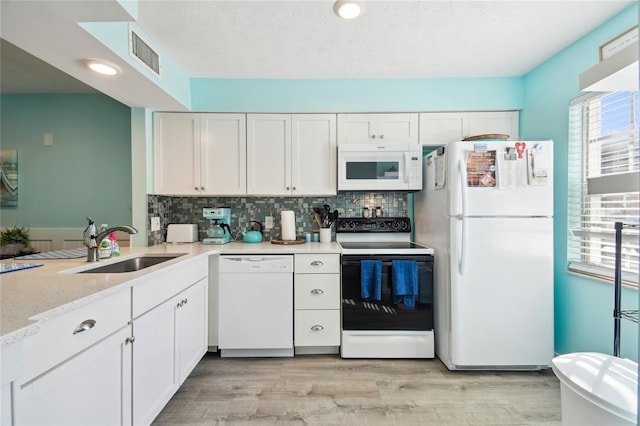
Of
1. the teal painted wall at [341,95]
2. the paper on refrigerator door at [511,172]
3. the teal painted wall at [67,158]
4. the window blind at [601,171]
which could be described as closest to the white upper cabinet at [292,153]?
the teal painted wall at [341,95]

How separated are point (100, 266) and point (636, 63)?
8.03ft

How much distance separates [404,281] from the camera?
7.44 feet

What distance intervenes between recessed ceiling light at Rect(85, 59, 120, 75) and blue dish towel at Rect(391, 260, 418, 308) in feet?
7.91

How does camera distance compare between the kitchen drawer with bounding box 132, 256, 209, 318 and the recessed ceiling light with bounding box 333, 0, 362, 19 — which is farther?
the recessed ceiling light with bounding box 333, 0, 362, 19

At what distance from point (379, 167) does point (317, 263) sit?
1.05 m

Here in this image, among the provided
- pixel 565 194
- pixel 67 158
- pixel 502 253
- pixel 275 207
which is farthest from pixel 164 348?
pixel 565 194

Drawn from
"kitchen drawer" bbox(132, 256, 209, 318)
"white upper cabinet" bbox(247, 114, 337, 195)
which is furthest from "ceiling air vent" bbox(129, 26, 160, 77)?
"kitchen drawer" bbox(132, 256, 209, 318)

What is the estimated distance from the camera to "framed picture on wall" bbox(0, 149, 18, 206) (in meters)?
2.96

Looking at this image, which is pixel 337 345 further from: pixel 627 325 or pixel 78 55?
pixel 78 55

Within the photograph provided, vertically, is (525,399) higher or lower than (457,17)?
lower

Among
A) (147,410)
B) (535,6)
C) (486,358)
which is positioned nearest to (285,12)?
(535,6)

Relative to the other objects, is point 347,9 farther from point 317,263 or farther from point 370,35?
point 317,263

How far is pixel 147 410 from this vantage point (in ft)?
4.74

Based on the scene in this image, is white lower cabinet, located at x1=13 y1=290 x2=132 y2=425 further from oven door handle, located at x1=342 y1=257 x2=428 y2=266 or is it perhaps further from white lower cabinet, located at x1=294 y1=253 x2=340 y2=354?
oven door handle, located at x1=342 y1=257 x2=428 y2=266
